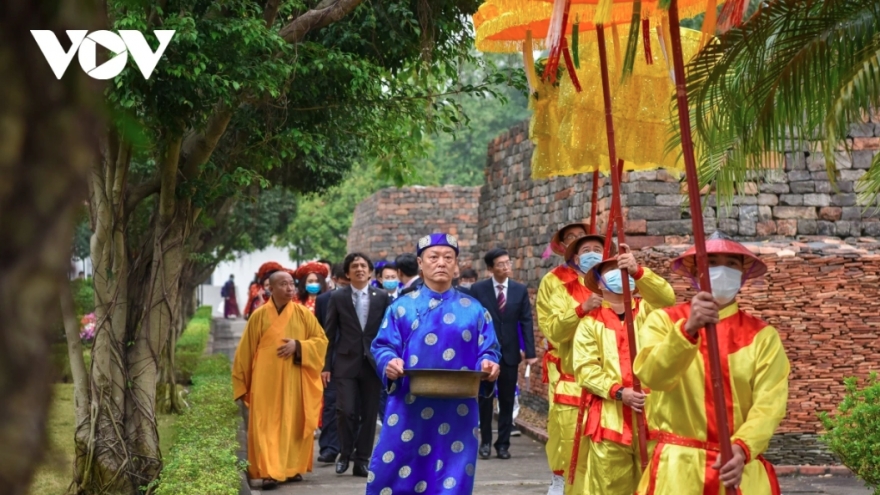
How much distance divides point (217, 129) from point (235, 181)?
779mm

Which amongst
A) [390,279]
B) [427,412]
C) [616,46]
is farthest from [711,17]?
[390,279]

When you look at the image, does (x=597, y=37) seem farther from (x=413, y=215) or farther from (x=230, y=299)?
(x=230, y=299)

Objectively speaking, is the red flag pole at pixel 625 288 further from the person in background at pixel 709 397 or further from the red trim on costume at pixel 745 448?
the red trim on costume at pixel 745 448

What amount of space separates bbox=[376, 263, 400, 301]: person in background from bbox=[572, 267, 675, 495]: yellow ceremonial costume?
277 inches

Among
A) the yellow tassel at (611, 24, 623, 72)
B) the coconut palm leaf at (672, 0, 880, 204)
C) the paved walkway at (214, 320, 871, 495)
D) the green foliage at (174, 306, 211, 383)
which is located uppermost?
the yellow tassel at (611, 24, 623, 72)

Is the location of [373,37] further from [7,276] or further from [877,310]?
[7,276]

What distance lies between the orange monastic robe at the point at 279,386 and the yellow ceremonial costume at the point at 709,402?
6.05m

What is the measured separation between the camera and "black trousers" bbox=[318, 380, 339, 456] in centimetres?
1230

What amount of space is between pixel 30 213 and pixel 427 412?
569 centimetres

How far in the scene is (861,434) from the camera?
24.8ft

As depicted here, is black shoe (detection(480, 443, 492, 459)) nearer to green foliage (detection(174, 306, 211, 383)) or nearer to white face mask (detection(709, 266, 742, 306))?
green foliage (detection(174, 306, 211, 383))


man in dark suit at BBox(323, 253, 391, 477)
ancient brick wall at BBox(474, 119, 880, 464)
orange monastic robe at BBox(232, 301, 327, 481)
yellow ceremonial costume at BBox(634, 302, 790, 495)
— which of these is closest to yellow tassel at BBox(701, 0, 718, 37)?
yellow ceremonial costume at BBox(634, 302, 790, 495)

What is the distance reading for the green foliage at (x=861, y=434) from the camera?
7.36 meters

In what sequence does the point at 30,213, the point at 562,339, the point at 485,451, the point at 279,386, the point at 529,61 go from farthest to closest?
the point at 485,451, the point at 279,386, the point at 562,339, the point at 529,61, the point at 30,213
